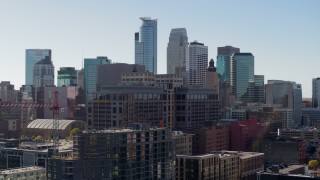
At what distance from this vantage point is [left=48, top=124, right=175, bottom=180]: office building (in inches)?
2972

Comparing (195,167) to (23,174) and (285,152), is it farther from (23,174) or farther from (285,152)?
(285,152)

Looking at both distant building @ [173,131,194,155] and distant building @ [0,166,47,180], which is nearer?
distant building @ [0,166,47,180]

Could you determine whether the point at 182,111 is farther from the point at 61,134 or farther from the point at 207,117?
the point at 61,134

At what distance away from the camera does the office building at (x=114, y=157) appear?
7550 centimetres

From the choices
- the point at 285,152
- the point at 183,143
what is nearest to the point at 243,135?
the point at 285,152

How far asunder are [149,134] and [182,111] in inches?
3085

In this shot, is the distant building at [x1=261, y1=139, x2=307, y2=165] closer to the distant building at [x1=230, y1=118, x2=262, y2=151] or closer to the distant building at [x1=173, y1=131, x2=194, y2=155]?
the distant building at [x1=230, y1=118, x2=262, y2=151]

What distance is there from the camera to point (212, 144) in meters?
143

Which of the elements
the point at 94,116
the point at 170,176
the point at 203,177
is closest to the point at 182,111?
the point at 94,116

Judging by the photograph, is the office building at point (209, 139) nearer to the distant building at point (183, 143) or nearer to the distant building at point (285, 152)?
the distant building at point (183, 143)

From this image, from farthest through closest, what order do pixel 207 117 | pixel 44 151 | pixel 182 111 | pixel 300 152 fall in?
pixel 207 117 → pixel 182 111 → pixel 300 152 → pixel 44 151

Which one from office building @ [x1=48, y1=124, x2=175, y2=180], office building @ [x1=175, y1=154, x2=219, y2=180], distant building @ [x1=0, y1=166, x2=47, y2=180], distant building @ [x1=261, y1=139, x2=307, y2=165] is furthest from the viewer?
distant building @ [x1=261, y1=139, x2=307, y2=165]

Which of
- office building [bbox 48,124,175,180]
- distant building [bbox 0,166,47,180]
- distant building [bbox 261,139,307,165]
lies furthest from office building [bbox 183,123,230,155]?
office building [bbox 48,124,175,180]

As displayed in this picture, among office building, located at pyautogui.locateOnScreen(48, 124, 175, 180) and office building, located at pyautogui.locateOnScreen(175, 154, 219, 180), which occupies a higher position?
office building, located at pyautogui.locateOnScreen(48, 124, 175, 180)
